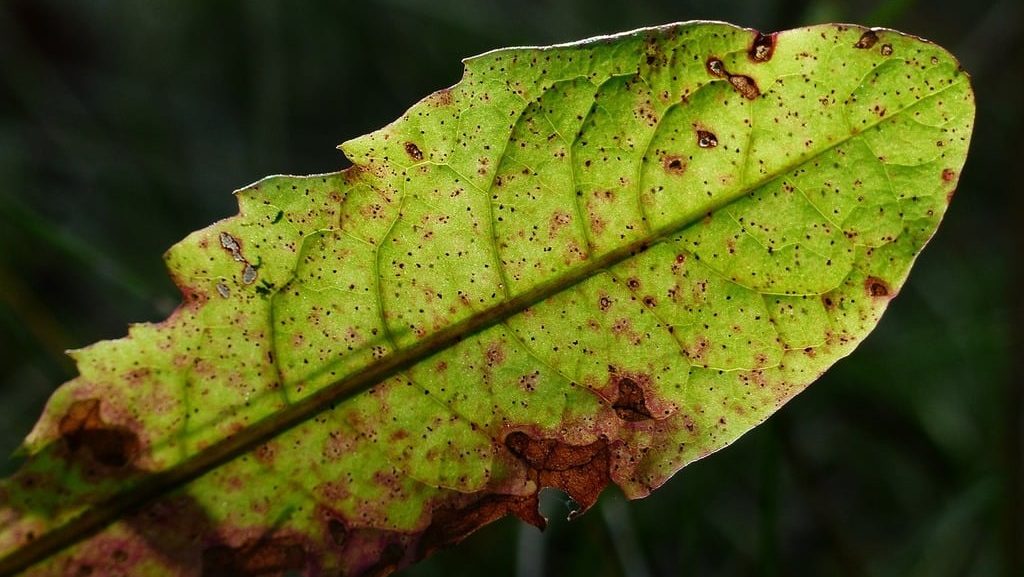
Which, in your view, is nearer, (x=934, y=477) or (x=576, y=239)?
(x=576, y=239)

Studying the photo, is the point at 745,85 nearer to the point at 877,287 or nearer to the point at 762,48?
the point at 762,48

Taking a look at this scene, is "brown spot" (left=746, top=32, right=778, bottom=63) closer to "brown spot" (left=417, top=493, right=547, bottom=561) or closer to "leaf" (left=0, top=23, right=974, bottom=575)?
"leaf" (left=0, top=23, right=974, bottom=575)

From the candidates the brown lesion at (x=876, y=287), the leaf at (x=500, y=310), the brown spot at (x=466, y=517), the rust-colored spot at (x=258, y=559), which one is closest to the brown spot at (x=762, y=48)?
the leaf at (x=500, y=310)

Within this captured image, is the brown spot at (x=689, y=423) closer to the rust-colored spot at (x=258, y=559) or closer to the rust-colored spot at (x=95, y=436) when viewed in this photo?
the rust-colored spot at (x=258, y=559)

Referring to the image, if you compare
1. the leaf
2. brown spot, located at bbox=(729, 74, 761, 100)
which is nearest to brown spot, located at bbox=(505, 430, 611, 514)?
the leaf

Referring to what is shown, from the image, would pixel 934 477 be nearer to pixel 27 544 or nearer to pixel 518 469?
pixel 518 469

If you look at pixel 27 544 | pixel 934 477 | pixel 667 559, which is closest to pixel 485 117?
pixel 27 544

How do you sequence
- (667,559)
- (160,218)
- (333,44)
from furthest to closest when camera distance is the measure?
(333,44), (160,218), (667,559)

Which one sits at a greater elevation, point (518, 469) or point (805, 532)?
point (518, 469)

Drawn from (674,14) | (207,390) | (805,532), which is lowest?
(805,532)
